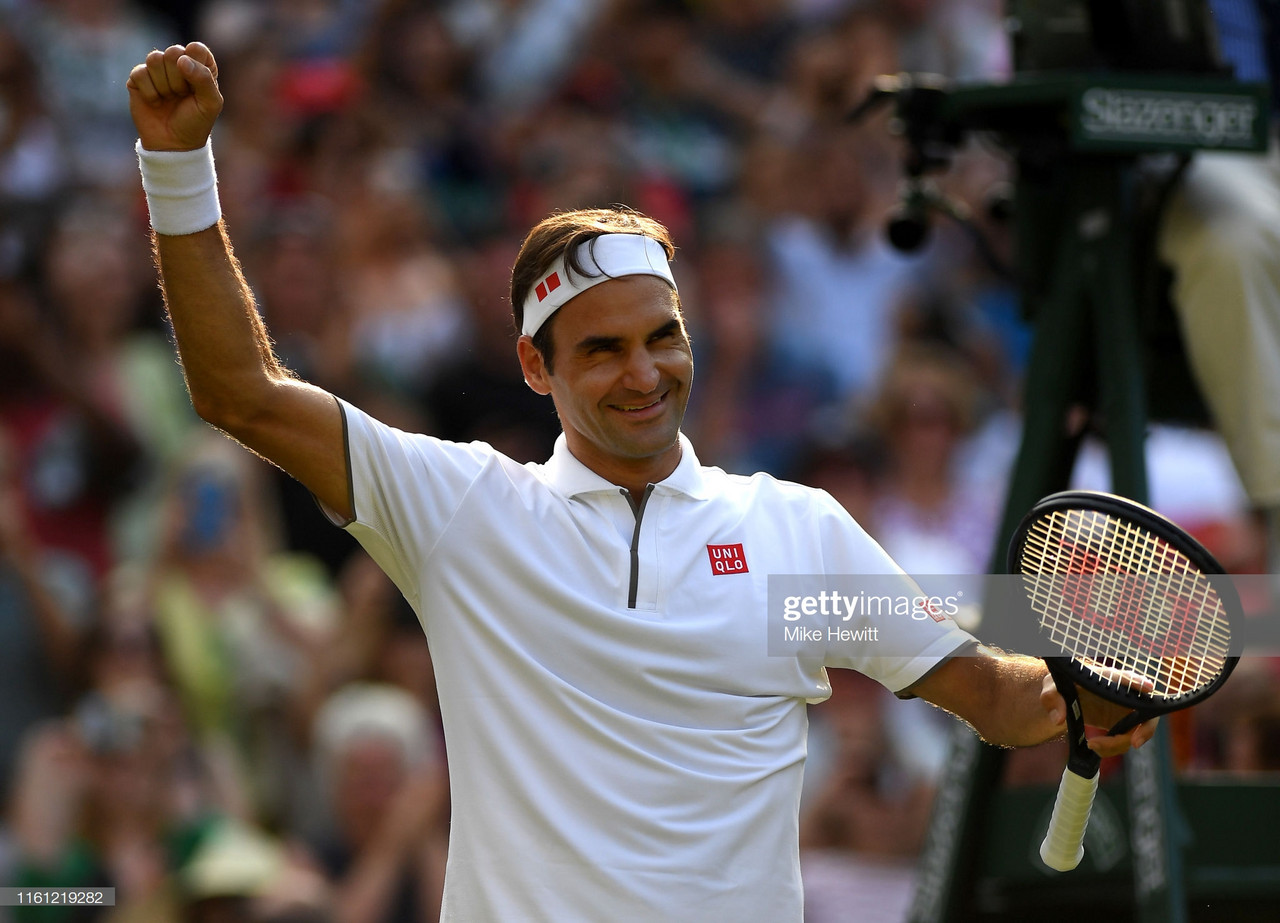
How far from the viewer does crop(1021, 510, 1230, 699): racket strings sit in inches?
93.4

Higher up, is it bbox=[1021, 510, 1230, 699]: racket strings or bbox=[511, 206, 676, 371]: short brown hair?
bbox=[511, 206, 676, 371]: short brown hair

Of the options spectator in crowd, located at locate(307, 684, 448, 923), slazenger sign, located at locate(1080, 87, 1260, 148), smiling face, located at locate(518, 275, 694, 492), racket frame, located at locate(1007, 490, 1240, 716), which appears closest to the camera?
racket frame, located at locate(1007, 490, 1240, 716)

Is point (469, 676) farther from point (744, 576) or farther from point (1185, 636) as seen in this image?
point (1185, 636)

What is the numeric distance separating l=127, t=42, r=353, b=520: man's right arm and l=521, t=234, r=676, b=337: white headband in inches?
18.6

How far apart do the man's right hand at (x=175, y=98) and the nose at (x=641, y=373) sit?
0.74 m

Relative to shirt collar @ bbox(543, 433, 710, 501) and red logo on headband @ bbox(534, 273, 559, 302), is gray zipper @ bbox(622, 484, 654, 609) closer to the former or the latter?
shirt collar @ bbox(543, 433, 710, 501)

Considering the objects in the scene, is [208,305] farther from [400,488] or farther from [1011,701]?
[1011,701]

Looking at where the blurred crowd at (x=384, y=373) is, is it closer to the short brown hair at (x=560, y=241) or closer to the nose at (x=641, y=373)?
the short brown hair at (x=560, y=241)

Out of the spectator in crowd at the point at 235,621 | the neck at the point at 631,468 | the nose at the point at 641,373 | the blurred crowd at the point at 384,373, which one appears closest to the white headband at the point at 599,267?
the nose at the point at 641,373

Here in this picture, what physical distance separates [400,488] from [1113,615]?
112 cm

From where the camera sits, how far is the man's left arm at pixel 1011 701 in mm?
2404

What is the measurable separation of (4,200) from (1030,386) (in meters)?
4.08

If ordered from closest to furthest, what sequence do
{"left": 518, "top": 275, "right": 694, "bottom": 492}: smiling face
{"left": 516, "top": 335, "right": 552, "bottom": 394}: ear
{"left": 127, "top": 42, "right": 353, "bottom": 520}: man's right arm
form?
{"left": 127, "top": 42, "right": 353, "bottom": 520}: man's right arm, {"left": 518, "top": 275, "right": 694, "bottom": 492}: smiling face, {"left": 516, "top": 335, "right": 552, "bottom": 394}: ear
